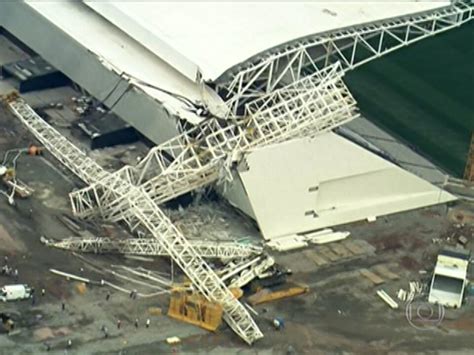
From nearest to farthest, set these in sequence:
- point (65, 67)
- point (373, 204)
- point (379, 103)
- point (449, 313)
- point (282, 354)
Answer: point (282, 354) → point (449, 313) → point (373, 204) → point (65, 67) → point (379, 103)

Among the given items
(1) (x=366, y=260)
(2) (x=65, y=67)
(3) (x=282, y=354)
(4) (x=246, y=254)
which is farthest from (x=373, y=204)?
(2) (x=65, y=67)

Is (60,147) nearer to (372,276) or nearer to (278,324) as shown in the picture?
(278,324)

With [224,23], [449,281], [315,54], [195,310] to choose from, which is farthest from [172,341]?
[315,54]

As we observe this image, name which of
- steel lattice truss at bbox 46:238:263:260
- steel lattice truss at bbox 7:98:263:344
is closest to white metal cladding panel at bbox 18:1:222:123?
steel lattice truss at bbox 7:98:263:344

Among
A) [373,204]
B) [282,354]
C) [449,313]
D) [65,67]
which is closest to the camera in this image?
[282,354]

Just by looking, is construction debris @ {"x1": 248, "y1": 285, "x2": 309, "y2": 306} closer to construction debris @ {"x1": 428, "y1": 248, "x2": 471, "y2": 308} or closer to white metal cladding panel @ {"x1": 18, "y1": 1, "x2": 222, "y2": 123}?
construction debris @ {"x1": 428, "y1": 248, "x2": 471, "y2": 308}

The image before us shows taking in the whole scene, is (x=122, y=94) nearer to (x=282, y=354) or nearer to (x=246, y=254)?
(x=246, y=254)
